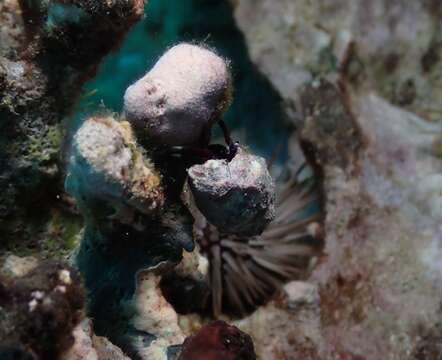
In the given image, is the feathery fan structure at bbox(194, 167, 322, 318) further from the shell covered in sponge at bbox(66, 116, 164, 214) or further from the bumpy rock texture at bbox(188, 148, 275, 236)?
the shell covered in sponge at bbox(66, 116, 164, 214)

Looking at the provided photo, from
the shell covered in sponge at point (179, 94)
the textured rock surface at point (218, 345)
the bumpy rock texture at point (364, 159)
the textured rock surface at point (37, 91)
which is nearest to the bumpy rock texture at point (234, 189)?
the shell covered in sponge at point (179, 94)

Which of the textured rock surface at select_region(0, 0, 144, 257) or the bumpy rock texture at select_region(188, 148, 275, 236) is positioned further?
the textured rock surface at select_region(0, 0, 144, 257)

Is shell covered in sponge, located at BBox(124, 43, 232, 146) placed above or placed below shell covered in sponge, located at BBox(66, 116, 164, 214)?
above

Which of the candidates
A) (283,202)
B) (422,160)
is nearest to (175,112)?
(283,202)

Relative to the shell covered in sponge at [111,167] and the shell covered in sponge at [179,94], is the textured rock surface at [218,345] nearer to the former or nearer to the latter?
the shell covered in sponge at [111,167]

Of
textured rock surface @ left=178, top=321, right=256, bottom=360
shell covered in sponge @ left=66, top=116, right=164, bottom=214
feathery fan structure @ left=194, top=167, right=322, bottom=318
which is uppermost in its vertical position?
shell covered in sponge @ left=66, top=116, right=164, bottom=214

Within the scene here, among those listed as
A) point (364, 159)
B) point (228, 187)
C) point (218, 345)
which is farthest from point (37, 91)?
point (364, 159)

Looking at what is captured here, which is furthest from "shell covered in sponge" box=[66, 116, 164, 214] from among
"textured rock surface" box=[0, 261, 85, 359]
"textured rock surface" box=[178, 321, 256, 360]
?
"textured rock surface" box=[178, 321, 256, 360]
